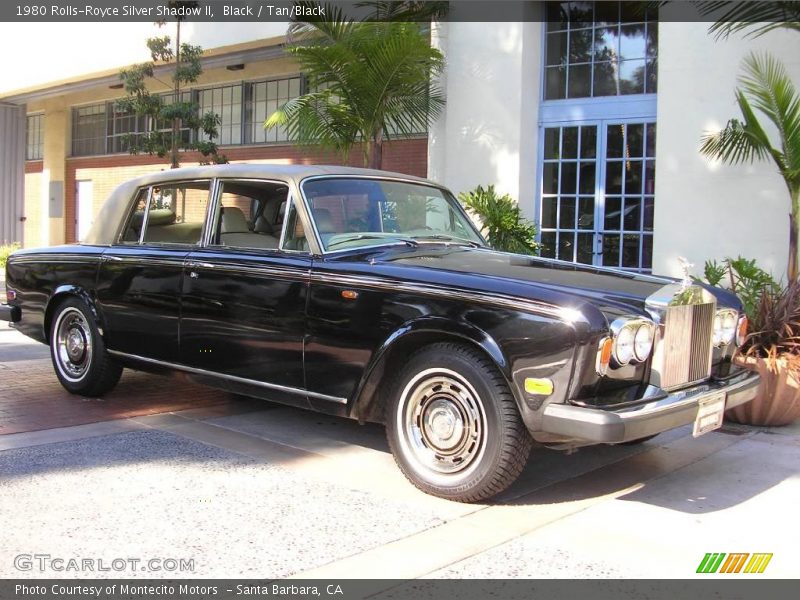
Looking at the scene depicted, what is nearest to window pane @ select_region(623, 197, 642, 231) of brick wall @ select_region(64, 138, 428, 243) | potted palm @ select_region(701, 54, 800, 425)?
potted palm @ select_region(701, 54, 800, 425)

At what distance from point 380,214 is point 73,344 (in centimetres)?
274

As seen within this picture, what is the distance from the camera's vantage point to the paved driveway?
350 cm

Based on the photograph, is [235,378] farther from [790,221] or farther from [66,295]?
[790,221]

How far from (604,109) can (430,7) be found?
2.61m

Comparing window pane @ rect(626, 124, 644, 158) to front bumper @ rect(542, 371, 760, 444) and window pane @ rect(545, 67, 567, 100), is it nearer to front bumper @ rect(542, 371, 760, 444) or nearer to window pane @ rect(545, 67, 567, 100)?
window pane @ rect(545, 67, 567, 100)

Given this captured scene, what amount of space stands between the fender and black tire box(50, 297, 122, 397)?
0.04 m

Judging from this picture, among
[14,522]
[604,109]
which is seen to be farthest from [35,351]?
[604,109]

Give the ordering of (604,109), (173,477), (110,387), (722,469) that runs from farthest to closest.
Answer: (604,109) < (110,387) < (722,469) < (173,477)

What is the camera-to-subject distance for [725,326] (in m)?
4.75

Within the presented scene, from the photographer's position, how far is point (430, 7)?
1084 centimetres

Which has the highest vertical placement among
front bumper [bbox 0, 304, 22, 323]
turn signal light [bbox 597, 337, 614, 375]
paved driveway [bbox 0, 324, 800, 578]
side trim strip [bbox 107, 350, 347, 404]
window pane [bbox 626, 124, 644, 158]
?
window pane [bbox 626, 124, 644, 158]

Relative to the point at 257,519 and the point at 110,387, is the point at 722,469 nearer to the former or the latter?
the point at 257,519

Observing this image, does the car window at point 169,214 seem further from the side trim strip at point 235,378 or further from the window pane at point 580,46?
the window pane at point 580,46
